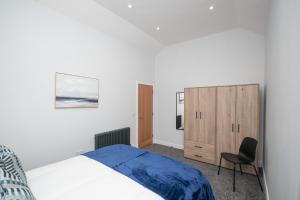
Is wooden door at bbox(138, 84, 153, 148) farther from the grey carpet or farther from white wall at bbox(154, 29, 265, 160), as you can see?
the grey carpet

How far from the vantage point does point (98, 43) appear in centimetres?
319

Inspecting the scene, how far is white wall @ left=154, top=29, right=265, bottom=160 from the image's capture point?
10.8 ft

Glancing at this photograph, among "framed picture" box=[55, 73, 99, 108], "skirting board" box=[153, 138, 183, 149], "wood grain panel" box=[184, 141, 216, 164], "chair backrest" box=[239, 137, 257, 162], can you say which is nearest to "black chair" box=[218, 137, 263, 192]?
"chair backrest" box=[239, 137, 257, 162]

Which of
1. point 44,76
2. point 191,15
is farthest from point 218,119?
point 44,76

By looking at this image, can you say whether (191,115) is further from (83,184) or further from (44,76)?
(44,76)

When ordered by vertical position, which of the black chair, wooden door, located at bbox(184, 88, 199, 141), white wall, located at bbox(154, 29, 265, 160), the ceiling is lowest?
the black chair

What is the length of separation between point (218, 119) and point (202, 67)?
158 centimetres

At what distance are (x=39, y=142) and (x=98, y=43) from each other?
226 centimetres

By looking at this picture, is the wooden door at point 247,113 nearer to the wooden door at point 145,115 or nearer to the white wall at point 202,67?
the white wall at point 202,67

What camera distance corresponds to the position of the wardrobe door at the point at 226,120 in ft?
9.91

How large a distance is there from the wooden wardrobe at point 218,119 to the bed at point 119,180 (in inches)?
72.1

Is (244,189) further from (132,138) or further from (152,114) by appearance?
(152,114)

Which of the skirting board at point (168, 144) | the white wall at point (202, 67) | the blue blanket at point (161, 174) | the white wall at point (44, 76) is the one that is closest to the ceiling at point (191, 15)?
the white wall at point (202, 67)

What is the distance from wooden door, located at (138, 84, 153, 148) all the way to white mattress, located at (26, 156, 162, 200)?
2.65m
